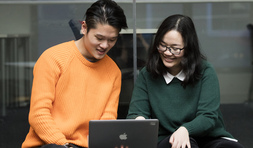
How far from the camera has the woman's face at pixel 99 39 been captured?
2.01 meters

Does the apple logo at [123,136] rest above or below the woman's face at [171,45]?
below

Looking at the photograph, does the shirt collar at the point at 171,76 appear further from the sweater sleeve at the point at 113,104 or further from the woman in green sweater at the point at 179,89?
the sweater sleeve at the point at 113,104

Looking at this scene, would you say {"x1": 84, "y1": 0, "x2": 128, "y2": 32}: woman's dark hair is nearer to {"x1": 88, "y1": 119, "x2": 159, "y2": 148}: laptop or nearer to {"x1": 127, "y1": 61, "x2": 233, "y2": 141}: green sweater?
{"x1": 127, "y1": 61, "x2": 233, "y2": 141}: green sweater

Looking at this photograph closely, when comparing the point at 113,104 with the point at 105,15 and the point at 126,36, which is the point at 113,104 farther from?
the point at 126,36

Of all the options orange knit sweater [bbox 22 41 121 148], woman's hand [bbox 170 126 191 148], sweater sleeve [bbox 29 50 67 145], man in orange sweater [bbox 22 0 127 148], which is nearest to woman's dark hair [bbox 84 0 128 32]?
man in orange sweater [bbox 22 0 127 148]

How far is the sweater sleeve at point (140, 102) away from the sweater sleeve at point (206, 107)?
301 millimetres

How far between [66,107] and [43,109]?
16 cm

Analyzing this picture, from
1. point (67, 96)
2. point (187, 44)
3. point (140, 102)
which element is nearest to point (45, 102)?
point (67, 96)

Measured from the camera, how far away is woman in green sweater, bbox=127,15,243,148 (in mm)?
1992

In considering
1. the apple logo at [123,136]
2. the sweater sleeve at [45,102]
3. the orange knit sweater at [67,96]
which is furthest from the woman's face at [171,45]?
the sweater sleeve at [45,102]

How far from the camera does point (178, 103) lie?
2.09 meters

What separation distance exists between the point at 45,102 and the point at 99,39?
17.8 inches

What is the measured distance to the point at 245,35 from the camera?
276 cm

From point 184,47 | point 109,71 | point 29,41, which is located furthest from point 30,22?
point 184,47
